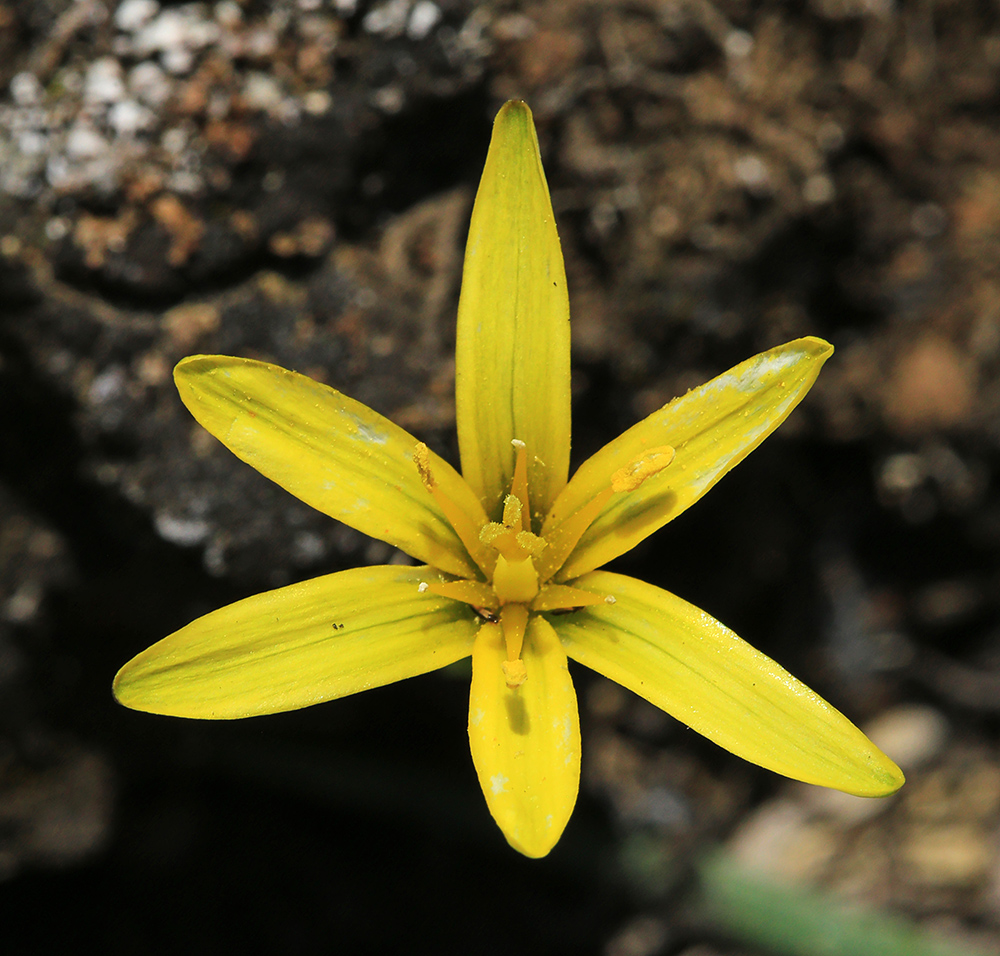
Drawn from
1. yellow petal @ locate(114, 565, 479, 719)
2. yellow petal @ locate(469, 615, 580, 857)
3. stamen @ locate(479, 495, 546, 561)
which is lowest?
A: yellow petal @ locate(469, 615, 580, 857)

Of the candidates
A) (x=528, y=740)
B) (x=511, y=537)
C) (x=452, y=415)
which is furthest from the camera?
(x=452, y=415)

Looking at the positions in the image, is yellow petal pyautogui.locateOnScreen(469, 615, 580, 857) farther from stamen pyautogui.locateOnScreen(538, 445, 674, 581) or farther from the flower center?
stamen pyautogui.locateOnScreen(538, 445, 674, 581)

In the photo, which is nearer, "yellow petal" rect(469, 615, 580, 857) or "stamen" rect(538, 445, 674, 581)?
"yellow petal" rect(469, 615, 580, 857)

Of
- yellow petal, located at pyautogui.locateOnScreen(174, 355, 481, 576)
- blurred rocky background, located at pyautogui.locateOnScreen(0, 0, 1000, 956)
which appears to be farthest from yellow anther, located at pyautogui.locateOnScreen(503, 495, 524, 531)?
blurred rocky background, located at pyautogui.locateOnScreen(0, 0, 1000, 956)

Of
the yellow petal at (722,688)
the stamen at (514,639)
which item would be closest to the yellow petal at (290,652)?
the stamen at (514,639)

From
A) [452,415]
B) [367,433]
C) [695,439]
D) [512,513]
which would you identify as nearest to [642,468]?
[695,439]

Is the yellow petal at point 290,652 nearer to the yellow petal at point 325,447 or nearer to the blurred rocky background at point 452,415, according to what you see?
the yellow petal at point 325,447

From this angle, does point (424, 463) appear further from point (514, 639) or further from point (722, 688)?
point (722, 688)
